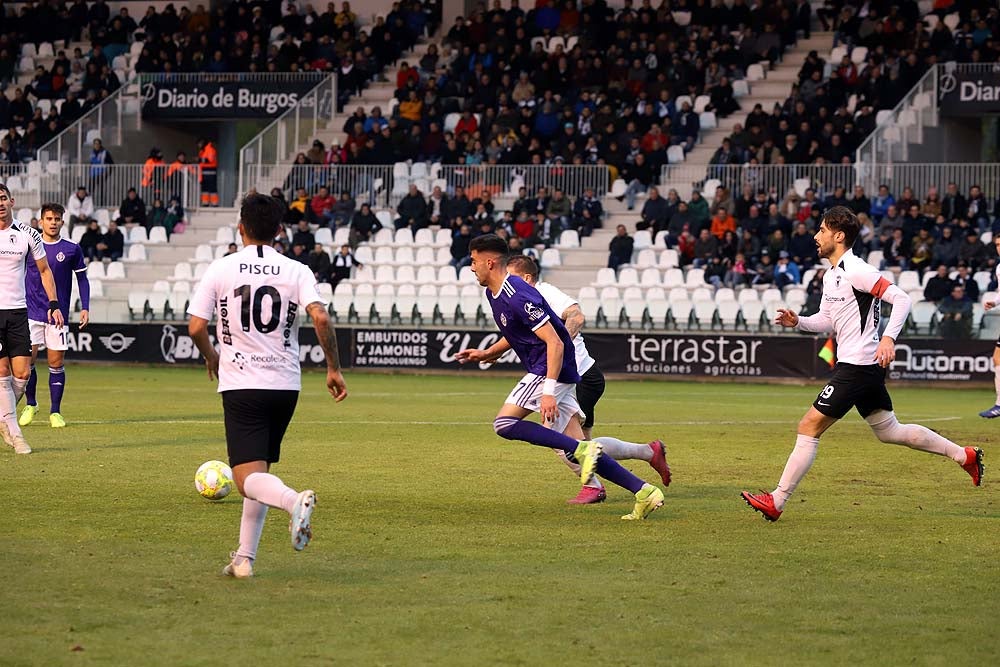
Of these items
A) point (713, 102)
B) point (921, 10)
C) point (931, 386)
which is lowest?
point (931, 386)

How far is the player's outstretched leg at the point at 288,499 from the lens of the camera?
24.0ft

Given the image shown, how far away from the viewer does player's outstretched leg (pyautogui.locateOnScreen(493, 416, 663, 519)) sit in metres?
9.51

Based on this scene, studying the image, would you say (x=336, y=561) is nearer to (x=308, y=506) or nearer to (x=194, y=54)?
(x=308, y=506)

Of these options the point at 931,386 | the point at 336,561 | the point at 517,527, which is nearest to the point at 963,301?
the point at 931,386

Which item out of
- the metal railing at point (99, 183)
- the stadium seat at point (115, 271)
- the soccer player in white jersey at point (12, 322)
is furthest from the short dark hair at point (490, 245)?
the metal railing at point (99, 183)

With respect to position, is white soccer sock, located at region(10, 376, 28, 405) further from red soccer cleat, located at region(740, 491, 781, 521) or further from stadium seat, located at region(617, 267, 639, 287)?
stadium seat, located at region(617, 267, 639, 287)

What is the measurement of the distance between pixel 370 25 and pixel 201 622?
38038mm

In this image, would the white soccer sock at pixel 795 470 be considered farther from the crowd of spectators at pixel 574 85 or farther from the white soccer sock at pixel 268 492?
the crowd of spectators at pixel 574 85

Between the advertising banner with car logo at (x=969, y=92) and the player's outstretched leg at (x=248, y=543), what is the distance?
94.1 ft

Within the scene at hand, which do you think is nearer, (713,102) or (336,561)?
(336,561)

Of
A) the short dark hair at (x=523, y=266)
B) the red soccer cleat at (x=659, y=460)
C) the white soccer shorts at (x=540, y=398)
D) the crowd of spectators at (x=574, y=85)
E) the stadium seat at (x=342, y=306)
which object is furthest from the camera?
the crowd of spectators at (x=574, y=85)

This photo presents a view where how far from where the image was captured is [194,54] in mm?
41281

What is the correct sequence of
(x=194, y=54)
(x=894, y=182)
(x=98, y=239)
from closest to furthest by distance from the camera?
(x=894, y=182) < (x=98, y=239) < (x=194, y=54)

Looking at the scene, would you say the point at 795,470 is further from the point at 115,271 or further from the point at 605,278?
the point at 115,271
